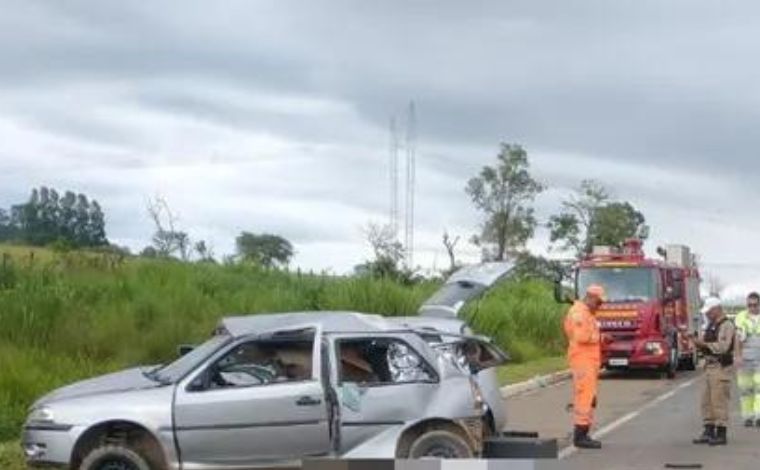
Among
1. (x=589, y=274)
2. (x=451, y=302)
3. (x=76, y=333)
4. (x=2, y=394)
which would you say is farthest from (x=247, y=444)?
(x=589, y=274)

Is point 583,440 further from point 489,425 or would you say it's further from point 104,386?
point 104,386

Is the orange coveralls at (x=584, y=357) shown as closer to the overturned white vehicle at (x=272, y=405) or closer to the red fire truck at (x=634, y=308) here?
the overturned white vehicle at (x=272, y=405)

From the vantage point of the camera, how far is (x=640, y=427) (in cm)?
1811

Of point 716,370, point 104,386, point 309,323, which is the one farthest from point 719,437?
point 104,386

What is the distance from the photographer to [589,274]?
99.2 ft

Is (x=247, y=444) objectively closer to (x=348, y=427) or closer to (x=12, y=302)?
(x=348, y=427)

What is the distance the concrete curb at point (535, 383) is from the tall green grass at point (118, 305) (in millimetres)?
3658

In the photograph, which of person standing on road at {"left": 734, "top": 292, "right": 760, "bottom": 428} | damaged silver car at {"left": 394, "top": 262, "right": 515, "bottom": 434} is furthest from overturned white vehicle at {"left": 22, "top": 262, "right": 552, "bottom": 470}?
person standing on road at {"left": 734, "top": 292, "right": 760, "bottom": 428}

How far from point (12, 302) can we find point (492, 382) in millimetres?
9566

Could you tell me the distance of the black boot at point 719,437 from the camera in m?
15.9

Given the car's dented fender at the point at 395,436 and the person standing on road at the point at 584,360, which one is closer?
the car's dented fender at the point at 395,436

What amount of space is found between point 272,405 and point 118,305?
11733 mm

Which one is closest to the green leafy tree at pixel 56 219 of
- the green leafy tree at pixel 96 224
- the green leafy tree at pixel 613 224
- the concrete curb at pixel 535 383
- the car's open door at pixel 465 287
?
the green leafy tree at pixel 96 224

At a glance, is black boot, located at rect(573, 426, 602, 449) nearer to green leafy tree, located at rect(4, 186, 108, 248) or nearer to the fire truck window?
the fire truck window
